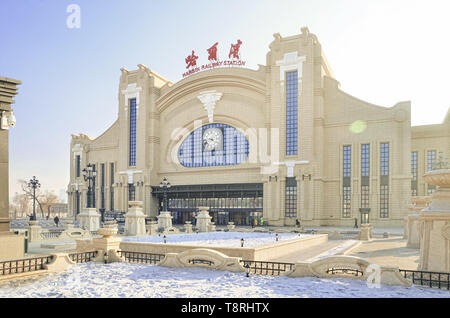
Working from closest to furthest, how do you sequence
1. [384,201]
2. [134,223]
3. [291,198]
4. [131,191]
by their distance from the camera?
[134,223] → [384,201] → [291,198] → [131,191]

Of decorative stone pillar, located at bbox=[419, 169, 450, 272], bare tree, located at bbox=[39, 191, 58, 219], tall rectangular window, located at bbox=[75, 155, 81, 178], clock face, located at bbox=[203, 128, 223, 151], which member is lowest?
bare tree, located at bbox=[39, 191, 58, 219]

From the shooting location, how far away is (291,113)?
48.0 meters

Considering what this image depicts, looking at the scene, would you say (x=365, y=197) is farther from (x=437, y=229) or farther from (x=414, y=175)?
(x=437, y=229)

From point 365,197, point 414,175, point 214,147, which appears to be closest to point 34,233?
point 214,147

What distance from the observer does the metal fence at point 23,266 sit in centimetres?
1085

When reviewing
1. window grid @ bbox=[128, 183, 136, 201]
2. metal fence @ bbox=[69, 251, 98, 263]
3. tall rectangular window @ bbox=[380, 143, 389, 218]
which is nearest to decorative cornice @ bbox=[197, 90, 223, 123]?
window grid @ bbox=[128, 183, 136, 201]

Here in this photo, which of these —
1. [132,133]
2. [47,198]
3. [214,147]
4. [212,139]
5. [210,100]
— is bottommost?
[47,198]

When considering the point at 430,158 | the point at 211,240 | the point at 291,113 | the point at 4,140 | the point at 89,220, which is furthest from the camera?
the point at 430,158

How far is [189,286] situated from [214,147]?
45104 mm

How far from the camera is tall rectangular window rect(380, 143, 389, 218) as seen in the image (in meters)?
44.2

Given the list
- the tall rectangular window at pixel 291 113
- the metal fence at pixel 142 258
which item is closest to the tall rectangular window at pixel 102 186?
the tall rectangular window at pixel 291 113

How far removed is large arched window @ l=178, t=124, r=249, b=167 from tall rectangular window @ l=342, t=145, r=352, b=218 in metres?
13.9

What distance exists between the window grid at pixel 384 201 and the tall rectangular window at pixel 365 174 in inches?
64.2

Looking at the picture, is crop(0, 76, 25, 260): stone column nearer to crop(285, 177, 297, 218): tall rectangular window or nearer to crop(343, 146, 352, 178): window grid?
crop(285, 177, 297, 218): tall rectangular window
